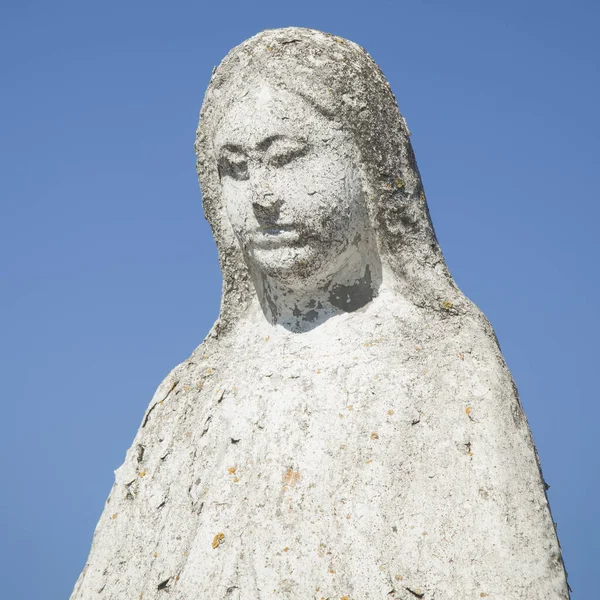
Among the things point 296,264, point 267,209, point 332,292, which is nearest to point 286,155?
point 267,209

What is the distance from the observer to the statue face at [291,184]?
253 inches

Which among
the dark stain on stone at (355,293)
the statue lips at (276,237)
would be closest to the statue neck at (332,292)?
the dark stain on stone at (355,293)

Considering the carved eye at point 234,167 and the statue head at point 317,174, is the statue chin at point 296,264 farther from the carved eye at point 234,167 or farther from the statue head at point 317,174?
the carved eye at point 234,167

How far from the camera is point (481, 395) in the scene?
6219 mm

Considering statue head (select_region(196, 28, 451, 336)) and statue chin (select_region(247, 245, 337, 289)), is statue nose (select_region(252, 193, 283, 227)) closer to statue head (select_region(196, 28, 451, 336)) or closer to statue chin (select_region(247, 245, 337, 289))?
statue head (select_region(196, 28, 451, 336))

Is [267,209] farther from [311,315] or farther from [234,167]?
[311,315]

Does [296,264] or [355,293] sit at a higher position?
[296,264]

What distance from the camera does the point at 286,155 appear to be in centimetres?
642

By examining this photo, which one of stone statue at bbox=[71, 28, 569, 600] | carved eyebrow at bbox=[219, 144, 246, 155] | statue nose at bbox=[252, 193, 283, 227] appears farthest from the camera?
carved eyebrow at bbox=[219, 144, 246, 155]

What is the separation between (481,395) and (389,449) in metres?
0.45

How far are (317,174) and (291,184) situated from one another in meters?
A: 0.13

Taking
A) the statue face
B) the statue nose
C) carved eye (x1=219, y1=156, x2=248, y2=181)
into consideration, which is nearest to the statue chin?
the statue face

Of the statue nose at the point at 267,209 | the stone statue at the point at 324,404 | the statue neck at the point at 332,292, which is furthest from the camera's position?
the statue neck at the point at 332,292

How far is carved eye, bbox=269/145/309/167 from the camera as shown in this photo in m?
6.42
